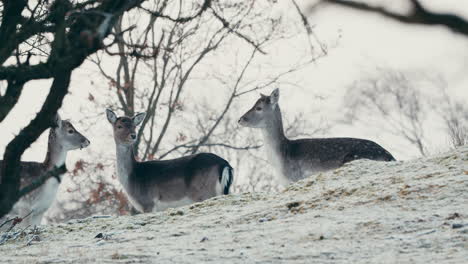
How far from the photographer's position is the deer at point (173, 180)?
13.7m

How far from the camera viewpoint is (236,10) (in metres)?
21.8

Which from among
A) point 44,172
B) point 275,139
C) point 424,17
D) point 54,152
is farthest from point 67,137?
point 424,17

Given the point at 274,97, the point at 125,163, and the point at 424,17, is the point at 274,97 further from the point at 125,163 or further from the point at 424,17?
the point at 424,17

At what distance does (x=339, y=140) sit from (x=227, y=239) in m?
6.04

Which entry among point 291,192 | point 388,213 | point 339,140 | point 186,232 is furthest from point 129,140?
point 388,213

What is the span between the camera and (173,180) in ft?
45.6

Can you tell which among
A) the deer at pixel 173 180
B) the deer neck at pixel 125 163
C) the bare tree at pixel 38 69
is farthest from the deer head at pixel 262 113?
the bare tree at pixel 38 69

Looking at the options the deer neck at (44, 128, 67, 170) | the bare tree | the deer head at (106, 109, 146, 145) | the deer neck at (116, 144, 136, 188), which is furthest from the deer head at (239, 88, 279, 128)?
the bare tree

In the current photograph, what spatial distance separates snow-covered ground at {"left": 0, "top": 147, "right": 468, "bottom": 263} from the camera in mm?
6902

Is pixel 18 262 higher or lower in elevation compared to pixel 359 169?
lower

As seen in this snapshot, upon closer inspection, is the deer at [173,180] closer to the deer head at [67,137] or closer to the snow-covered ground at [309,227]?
the deer head at [67,137]

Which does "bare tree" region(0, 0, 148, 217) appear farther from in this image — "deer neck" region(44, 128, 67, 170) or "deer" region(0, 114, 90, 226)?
"deer neck" region(44, 128, 67, 170)

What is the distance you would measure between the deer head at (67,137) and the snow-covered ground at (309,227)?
3.48m

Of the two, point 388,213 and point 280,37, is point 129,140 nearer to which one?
point 388,213
